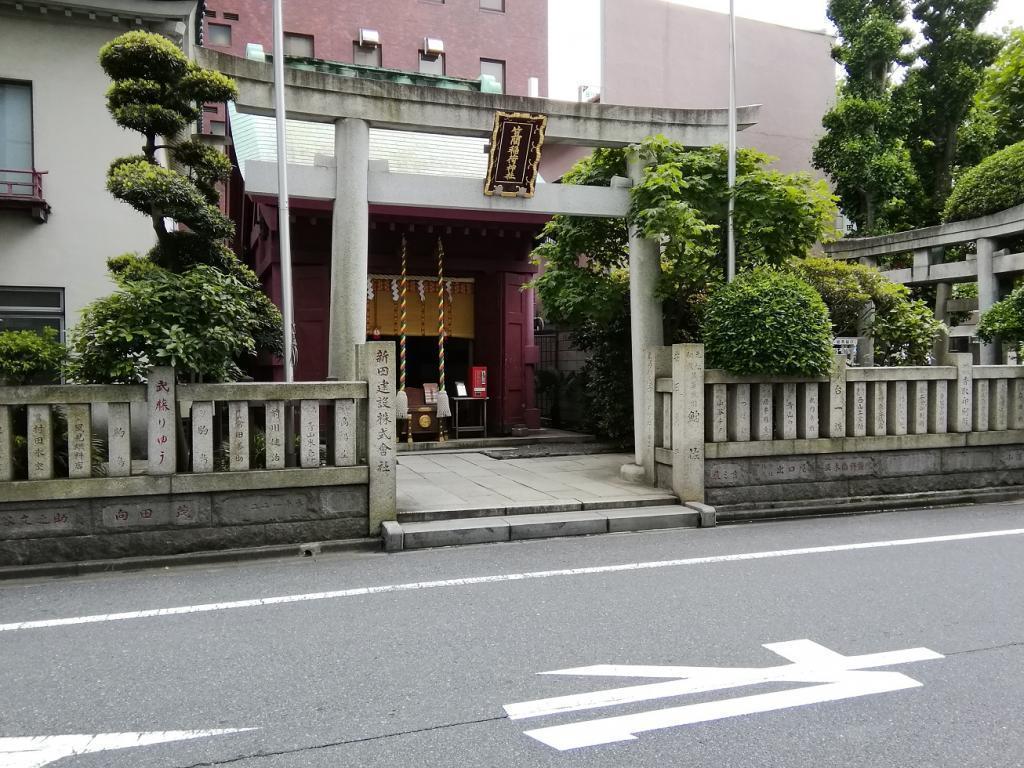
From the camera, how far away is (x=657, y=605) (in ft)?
17.3

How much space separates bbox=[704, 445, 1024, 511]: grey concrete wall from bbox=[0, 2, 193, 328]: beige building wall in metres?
9.19

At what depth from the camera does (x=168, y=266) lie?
7.55m

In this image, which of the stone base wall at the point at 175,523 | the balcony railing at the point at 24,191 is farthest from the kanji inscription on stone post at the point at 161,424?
the balcony railing at the point at 24,191

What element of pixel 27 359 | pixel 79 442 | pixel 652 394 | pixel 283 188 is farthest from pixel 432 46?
pixel 79 442

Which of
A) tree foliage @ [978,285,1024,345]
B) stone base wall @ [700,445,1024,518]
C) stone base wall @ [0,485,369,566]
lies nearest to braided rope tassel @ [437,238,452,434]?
stone base wall @ [700,445,1024,518]

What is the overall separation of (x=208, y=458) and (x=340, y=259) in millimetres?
2671

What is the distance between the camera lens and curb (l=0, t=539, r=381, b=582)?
6078mm

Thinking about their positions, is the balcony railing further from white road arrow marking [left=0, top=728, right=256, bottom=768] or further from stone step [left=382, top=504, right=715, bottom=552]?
white road arrow marking [left=0, top=728, right=256, bottom=768]

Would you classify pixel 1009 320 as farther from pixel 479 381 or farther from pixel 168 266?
pixel 168 266

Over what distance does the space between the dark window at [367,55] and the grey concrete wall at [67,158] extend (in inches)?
448

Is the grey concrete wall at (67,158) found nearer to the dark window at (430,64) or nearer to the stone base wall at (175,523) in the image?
the stone base wall at (175,523)

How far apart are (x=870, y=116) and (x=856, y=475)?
17390mm

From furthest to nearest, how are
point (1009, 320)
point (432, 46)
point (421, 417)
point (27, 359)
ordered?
point (432, 46) → point (421, 417) → point (1009, 320) → point (27, 359)

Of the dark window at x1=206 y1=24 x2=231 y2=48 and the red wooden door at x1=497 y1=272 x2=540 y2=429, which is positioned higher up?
the dark window at x1=206 y1=24 x2=231 y2=48
